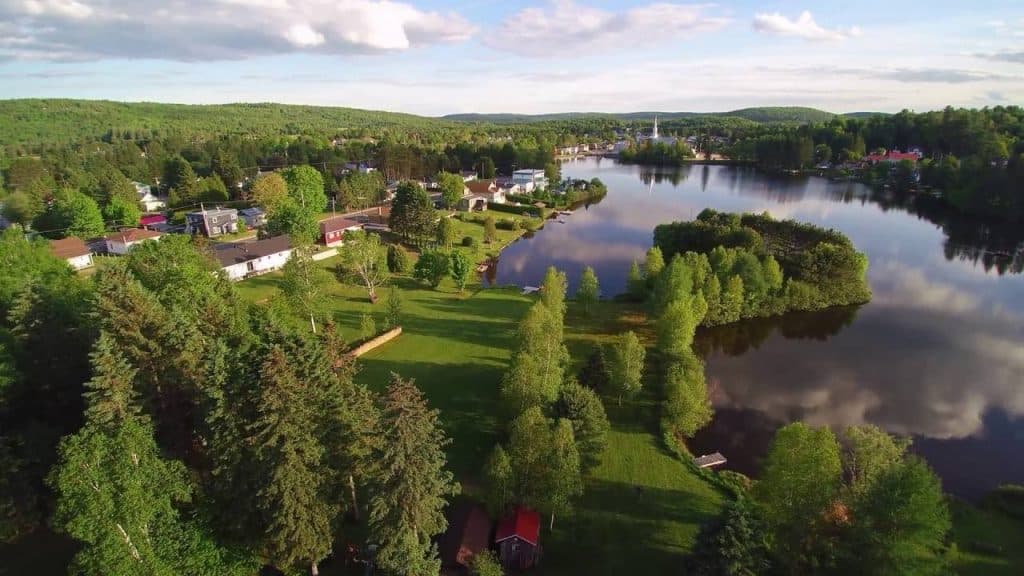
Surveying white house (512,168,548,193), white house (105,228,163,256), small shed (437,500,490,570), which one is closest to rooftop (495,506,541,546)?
small shed (437,500,490,570)

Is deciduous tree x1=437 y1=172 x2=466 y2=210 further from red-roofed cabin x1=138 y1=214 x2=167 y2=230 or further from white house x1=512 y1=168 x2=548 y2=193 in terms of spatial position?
red-roofed cabin x1=138 y1=214 x2=167 y2=230

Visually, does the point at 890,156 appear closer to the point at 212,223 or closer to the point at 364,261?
the point at 364,261

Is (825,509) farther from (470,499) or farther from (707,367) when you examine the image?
(707,367)

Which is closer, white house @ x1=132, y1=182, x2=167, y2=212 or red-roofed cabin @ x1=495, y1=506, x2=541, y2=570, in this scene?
red-roofed cabin @ x1=495, y1=506, x2=541, y2=570

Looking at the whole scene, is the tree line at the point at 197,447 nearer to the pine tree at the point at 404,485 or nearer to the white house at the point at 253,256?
the pine tree at the point at 404,485

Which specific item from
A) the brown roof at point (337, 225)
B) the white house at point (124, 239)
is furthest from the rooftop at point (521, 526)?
the white house at point (124, 239)

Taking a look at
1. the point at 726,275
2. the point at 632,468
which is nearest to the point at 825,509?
the point at 632,468
